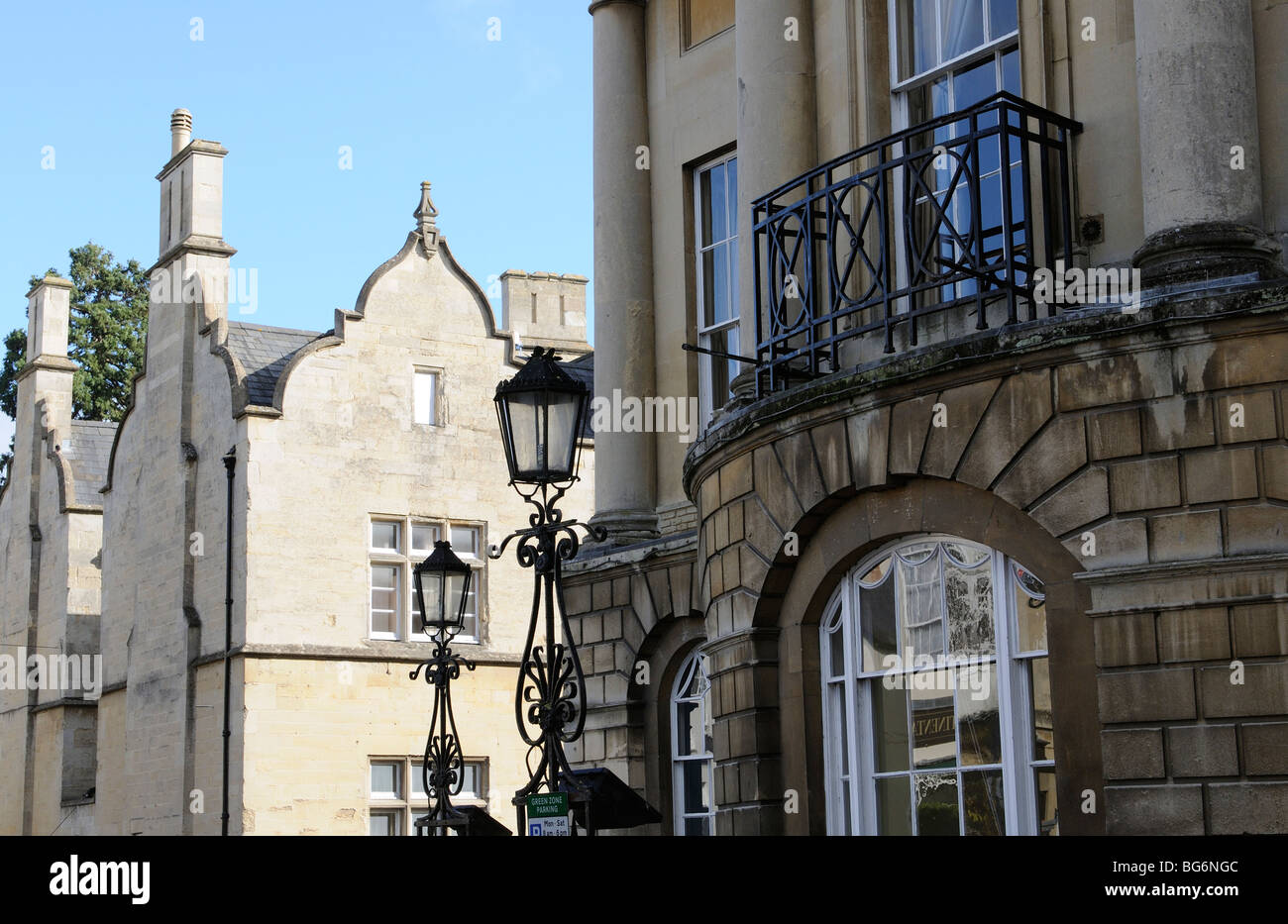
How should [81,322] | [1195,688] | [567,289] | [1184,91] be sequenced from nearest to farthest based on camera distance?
[1195,688] → [1184,91] → [567,289] → [81,322]

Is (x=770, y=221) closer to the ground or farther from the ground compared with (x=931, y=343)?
farther from the ground

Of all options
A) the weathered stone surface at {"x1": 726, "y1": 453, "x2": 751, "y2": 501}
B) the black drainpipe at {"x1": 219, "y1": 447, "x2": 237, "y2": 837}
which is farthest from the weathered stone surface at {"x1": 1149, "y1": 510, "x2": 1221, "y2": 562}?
the black drainpipe at {"x1": 219, "y1": 447, "x2": 237, "y2": 837}

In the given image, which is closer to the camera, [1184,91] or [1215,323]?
[1215,323]

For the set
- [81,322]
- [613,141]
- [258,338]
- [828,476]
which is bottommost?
[828,476]

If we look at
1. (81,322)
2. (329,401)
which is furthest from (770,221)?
(81,322)

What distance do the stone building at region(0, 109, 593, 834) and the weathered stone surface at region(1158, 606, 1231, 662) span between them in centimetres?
2055

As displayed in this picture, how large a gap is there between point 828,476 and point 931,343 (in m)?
1.14

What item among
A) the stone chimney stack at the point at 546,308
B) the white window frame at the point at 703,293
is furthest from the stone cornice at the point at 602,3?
the stone chimney stack at the point at 546,308

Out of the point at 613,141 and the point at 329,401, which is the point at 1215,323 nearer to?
the point at 613,141

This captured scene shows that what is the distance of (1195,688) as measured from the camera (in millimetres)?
8508

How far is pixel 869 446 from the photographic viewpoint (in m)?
10.3

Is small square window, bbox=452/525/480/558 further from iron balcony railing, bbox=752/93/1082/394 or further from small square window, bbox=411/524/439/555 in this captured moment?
iron balcony railing, bbox=752/93/1082/394

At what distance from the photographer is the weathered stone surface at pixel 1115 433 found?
8.92m

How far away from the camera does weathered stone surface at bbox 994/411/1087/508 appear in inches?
360
